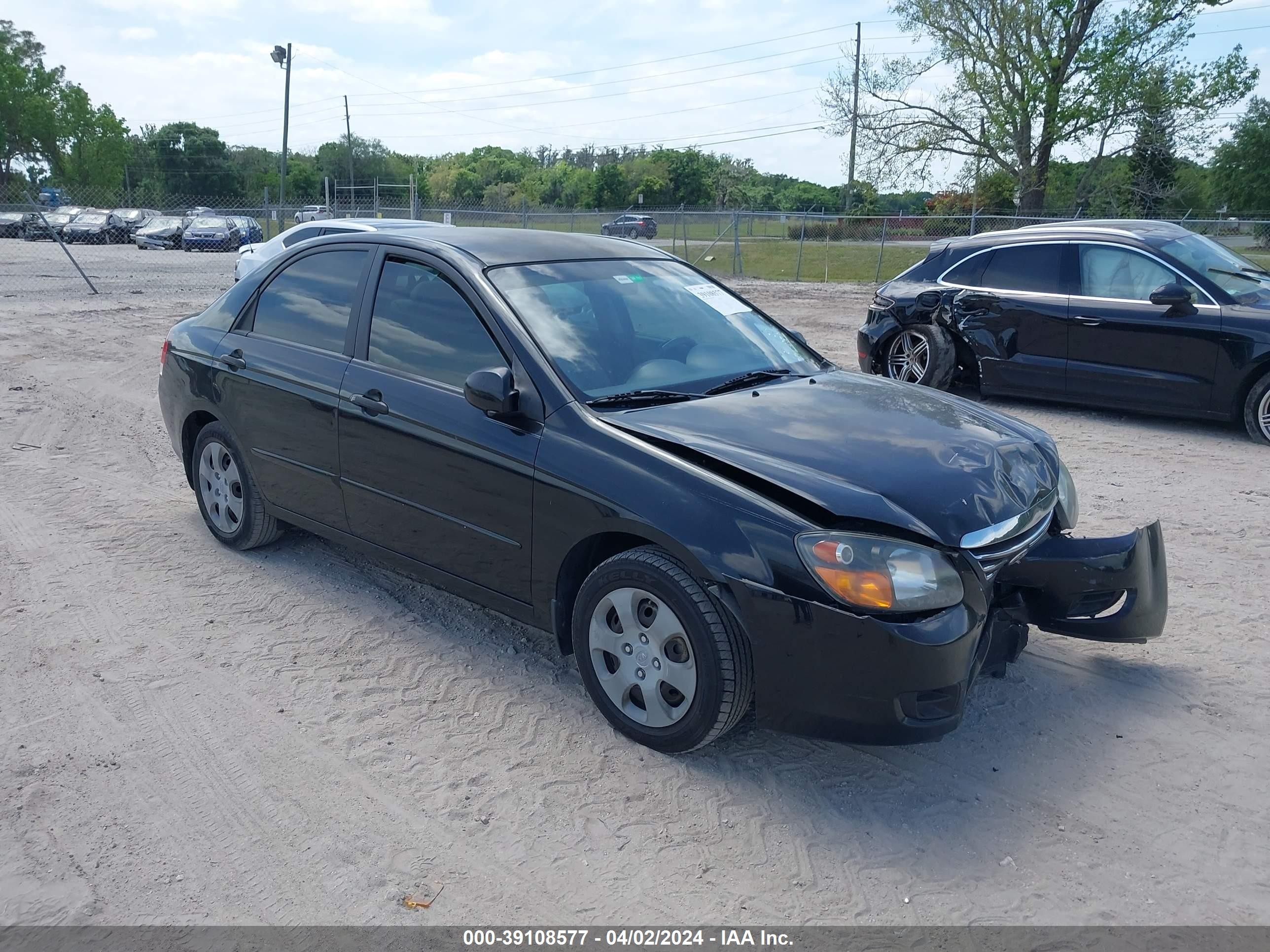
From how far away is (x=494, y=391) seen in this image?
3.74 metres

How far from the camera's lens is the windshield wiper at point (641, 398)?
381 cm

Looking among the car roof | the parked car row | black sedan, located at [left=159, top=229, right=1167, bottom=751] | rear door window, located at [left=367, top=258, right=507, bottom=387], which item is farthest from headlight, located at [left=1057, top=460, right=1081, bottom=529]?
the parked car row

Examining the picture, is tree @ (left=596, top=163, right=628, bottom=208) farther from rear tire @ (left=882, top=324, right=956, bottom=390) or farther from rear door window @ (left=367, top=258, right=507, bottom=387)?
rear door window @ (left=367, top=258, right=507, bottom=387)

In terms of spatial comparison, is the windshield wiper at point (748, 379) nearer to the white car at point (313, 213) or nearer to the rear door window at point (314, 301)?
the rear door window at point (314, 301)

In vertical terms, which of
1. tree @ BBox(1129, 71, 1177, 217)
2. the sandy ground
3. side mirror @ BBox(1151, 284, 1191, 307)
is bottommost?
the sandy ground

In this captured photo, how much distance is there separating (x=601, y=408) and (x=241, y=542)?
2.62 metres

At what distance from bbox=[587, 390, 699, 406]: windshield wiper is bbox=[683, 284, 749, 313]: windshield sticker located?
849 mm

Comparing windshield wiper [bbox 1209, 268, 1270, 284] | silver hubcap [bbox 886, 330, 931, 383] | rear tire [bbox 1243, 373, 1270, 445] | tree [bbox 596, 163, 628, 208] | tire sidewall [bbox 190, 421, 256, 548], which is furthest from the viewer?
tree [bbox 596, 163, 628, 208]

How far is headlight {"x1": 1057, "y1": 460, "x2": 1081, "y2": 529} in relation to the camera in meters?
4.05

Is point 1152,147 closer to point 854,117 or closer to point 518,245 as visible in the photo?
point 854,117

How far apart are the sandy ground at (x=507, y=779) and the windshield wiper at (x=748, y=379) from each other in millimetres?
1319

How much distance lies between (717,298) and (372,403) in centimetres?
167

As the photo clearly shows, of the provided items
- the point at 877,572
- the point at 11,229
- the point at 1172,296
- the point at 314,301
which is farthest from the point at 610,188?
the point at 877,572

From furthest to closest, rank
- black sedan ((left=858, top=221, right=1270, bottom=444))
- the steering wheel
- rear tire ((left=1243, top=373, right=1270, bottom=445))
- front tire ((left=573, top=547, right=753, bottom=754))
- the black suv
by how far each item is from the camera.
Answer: the black suv
black sedan ((left=858, top=221, right=1270, bottom=444))
rear tire ((left=1243, top=373, right=1270, bottom=445))
the steering wheel
front tire ((left=573, top=547, right=753, bottom=754))
